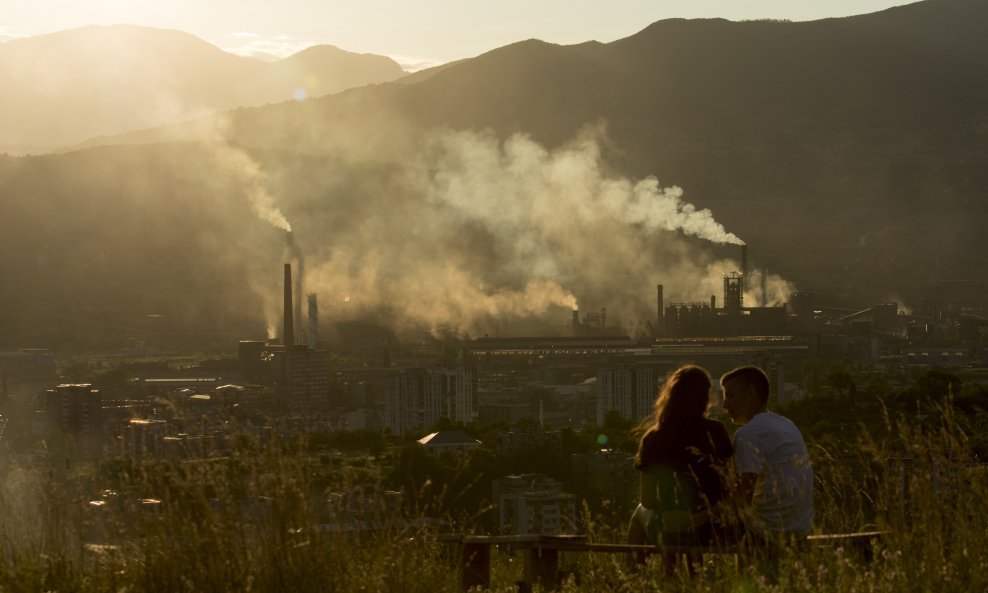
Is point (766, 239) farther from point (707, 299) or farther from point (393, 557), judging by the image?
point (393, 557)

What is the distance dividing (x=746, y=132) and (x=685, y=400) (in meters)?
149

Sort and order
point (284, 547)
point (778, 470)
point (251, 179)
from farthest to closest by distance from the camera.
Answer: point (251, 179) → point (778, 470) → point (284, 547)

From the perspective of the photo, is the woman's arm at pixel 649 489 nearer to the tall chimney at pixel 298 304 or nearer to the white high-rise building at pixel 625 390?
the white high-rise building at pixel 625 390

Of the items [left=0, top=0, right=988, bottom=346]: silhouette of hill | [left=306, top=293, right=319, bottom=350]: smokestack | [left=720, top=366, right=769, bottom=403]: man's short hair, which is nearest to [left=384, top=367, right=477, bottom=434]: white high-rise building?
[left=306, top=293, right=319, bottom=350]: smokestack

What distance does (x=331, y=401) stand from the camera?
51469 mm

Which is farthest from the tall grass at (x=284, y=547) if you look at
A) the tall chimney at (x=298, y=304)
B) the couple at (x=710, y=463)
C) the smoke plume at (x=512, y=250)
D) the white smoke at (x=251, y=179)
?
the white smoke at (x=251, y=179)

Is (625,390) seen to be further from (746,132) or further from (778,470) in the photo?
(746,132)

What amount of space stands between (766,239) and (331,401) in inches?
2654

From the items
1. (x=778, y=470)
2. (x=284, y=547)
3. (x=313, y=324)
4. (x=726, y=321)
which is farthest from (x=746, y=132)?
(x=284, y=547)

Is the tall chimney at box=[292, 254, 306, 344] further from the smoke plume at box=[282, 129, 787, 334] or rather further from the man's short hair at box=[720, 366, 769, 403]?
the man's short hair at box=[720, 366, 769, 403]

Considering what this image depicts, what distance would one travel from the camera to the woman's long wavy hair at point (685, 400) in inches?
243

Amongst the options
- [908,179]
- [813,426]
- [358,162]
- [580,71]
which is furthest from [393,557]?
[580,71]

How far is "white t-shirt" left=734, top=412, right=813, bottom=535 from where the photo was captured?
5.95 meters

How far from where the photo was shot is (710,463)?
6191 mm
